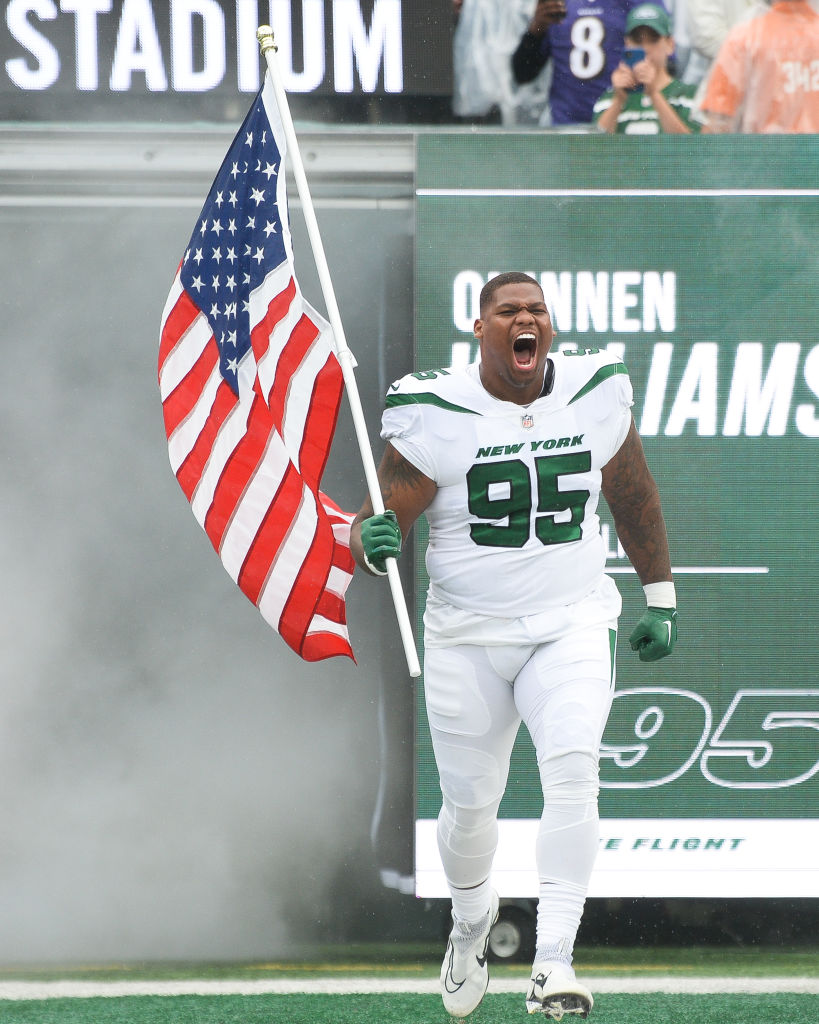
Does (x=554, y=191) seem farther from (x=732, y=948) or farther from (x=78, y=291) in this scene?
(x=732, y=948)

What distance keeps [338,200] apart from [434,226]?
390mm

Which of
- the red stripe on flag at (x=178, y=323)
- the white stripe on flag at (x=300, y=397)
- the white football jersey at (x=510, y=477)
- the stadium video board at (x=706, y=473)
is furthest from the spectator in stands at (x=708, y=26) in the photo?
the red stripe on flag at (x=178, y=323)

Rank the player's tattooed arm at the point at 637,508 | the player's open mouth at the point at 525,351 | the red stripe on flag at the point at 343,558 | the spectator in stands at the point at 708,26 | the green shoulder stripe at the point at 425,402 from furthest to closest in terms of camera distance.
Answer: the spectator in stands at the point at 708,26
the red stripe on flag at the point at 343,558
the player's tattooed arm at the point at 637,508
the green shoulder stripe at the point at 425,402
the player's open mouth at the point at 525,351

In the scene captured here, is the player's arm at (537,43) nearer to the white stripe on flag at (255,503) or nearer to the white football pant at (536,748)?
the white stripe on flag at (255,503)

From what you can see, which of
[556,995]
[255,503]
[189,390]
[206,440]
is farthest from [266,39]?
[556,995]

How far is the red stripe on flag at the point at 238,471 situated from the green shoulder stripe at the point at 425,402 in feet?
1.33

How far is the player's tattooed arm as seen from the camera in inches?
148

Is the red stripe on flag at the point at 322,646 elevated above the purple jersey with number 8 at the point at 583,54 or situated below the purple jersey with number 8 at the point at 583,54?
below

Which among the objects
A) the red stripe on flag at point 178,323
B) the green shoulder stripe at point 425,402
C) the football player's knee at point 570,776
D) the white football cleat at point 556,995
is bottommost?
the white football cleat at point 556,995

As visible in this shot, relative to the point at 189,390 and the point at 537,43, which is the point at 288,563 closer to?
the point at 189,390

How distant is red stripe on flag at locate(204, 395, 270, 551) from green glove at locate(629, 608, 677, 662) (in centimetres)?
108

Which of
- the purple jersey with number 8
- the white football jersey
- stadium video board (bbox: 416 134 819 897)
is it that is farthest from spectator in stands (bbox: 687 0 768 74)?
the white football jersey

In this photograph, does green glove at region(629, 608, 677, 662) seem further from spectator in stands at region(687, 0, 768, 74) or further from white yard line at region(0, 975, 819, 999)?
spectator in stands at region(687, 0, 768, 74)

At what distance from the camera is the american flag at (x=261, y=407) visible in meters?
3.86
